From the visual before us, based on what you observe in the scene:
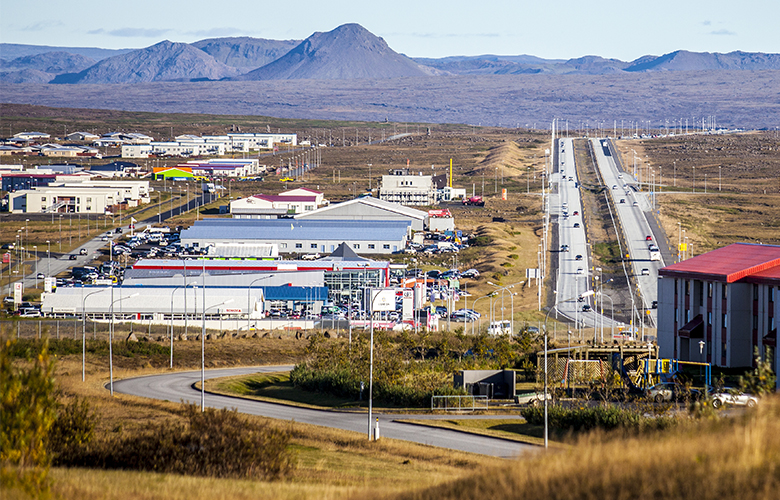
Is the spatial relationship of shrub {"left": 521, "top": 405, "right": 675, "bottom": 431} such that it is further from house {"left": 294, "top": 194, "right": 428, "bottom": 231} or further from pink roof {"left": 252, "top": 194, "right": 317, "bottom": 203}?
pink roof {"left": 252, "top": 194, "right": 317, "bottom": 203}

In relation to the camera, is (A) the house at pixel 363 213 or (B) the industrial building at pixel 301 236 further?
(A) the house at pixel 363 213

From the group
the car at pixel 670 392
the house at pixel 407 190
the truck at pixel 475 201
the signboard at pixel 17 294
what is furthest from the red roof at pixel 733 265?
the house at pixel 407 190

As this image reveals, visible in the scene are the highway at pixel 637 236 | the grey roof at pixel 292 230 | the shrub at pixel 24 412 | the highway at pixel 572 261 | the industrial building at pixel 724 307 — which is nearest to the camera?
the shrub at pixel 24 412

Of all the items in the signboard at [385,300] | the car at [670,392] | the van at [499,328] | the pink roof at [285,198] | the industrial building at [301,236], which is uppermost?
the pink roof at [285,198]

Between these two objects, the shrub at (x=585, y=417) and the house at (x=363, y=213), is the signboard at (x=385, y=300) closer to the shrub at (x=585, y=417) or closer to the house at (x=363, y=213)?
the shrub at (x=585, y=417)

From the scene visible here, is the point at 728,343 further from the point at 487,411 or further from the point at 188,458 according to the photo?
the point at 188,458

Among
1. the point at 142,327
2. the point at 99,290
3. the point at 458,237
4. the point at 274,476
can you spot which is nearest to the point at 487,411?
Answer: the point at 274,476
